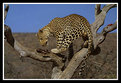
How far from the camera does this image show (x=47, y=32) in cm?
594

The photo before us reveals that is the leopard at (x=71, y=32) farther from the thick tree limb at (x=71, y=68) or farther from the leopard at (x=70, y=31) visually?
the thick tree limb at (x=71, y=68)

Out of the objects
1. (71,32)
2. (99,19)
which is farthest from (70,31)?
(99,19)

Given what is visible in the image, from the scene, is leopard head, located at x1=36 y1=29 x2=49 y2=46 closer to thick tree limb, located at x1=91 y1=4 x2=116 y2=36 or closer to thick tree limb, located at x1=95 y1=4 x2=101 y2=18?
thick tree limb, located at x1=91 y1=4 x2=116 y2=36

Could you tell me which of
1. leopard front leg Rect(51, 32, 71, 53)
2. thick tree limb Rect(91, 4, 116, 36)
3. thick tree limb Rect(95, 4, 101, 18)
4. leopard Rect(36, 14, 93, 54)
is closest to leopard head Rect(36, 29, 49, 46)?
leopard Rect(36, 14, 93, 54)

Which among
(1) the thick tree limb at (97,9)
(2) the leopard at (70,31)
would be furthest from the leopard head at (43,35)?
(1) the thick tree limb at (97,9)

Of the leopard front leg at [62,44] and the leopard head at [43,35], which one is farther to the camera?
the leopard head at [43,35]

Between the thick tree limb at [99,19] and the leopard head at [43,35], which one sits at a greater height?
the thick tree limb at [99,19]

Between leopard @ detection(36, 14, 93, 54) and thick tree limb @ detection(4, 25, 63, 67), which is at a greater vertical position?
leopard @ detection(36, 14, 93, 54)

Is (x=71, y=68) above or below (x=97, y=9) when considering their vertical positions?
below

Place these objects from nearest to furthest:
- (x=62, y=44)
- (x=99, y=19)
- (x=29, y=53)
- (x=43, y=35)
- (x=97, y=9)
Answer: (x=29, y=53) → (x=62, y=44) → (x=99, y=19) → (x=97, y=9) → (x=43, y=35)

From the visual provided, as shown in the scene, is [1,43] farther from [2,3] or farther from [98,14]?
[98,14]

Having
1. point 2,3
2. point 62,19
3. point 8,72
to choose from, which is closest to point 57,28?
point 62,19

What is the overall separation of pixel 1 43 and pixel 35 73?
7.10m

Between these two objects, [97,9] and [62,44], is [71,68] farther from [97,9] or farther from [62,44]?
[97,9]
